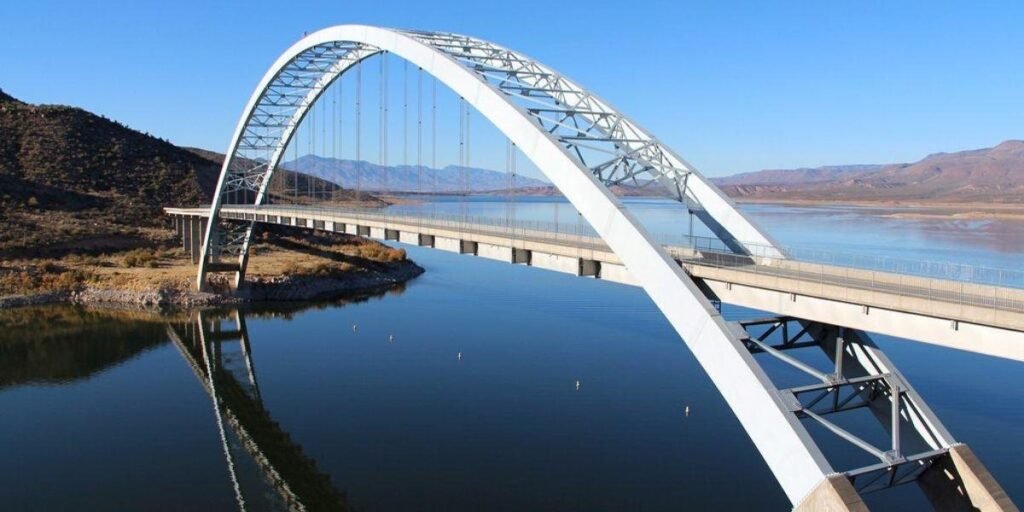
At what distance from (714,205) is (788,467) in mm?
6925

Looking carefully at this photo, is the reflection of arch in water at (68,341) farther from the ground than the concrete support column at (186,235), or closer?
closer

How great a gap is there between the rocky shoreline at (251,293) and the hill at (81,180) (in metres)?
7.31

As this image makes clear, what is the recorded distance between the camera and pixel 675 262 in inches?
494

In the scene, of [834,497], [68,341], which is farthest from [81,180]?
[834,497]

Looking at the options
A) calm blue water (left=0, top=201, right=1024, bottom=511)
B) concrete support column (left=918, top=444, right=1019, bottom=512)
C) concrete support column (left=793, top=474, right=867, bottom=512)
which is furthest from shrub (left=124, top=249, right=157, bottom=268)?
A: concrete support column (left=918, top=444, right=1019, bottom=512)

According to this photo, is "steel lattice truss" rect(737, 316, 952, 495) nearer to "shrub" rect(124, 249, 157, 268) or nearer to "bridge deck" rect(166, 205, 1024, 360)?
"bridge deck" rect(166, 205, 1024, 360)

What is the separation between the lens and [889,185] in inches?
7485

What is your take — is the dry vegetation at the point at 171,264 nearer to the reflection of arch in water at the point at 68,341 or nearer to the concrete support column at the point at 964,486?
the reflection of arch in water at the point at 68,341

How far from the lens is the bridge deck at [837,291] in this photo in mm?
9766

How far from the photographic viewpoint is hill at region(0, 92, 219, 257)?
47.7 metres

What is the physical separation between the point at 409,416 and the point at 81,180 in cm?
5453

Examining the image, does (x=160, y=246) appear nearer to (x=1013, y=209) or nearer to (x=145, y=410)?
(x=145, y=410)

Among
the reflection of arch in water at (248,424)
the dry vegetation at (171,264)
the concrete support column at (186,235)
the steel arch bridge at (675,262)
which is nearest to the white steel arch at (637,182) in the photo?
the steel arch bridge at (675,262)

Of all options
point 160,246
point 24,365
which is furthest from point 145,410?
point 160,246
